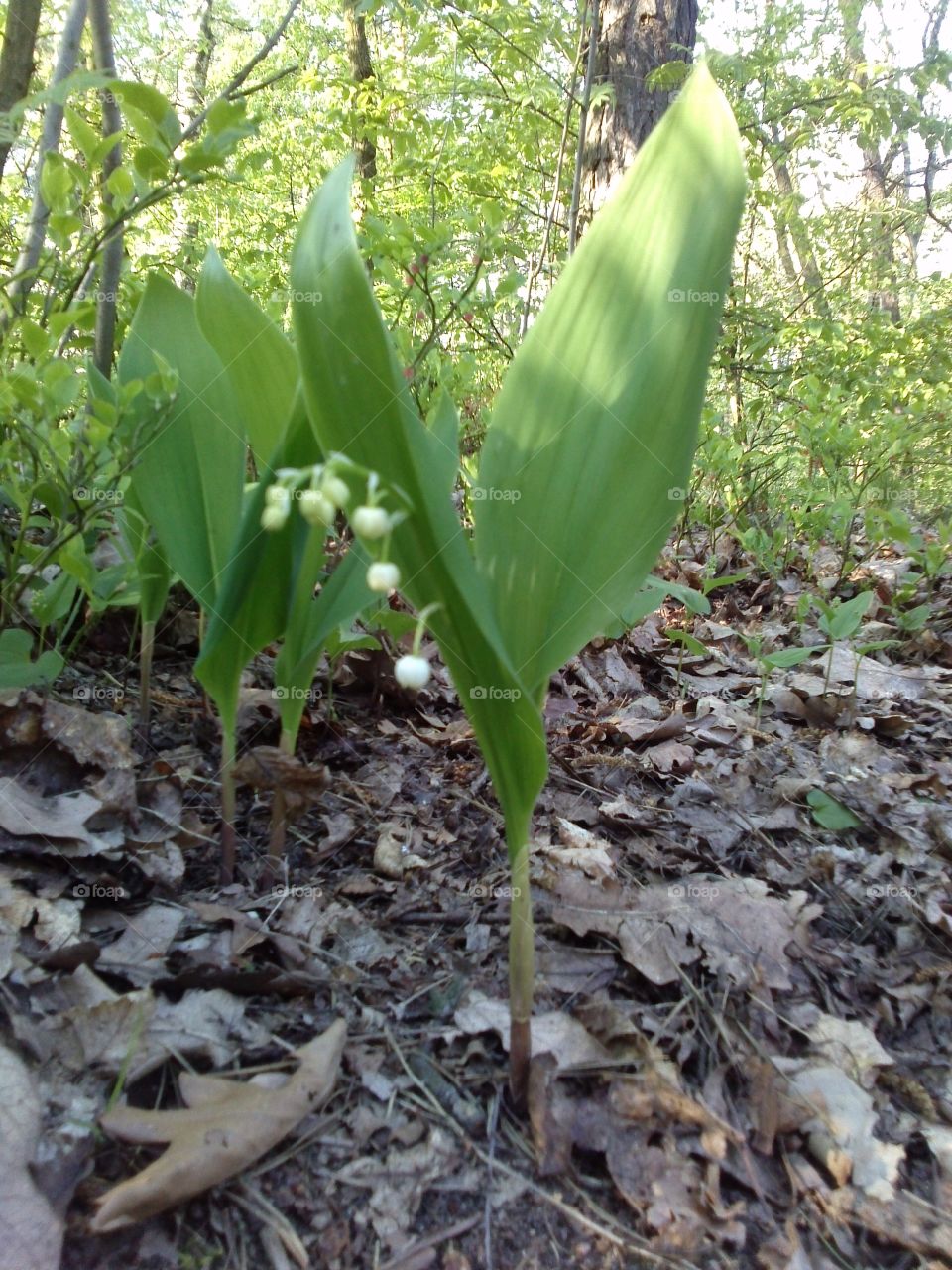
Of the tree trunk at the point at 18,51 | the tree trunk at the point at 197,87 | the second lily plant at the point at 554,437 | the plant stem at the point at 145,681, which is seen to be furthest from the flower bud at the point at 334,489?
the tree trunk at the point at 18,51

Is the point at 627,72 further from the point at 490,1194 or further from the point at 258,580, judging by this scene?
the point at 490,1194

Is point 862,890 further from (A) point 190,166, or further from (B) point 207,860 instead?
(A) point 190,166

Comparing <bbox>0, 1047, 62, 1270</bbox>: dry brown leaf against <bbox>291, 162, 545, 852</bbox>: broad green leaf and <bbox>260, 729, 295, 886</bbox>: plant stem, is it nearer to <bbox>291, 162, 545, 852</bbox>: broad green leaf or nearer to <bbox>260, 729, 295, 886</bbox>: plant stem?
<bbox>260, 729, 295, 886</bbox>: plant stem

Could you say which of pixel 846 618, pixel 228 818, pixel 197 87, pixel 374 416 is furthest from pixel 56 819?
pixel 197 87

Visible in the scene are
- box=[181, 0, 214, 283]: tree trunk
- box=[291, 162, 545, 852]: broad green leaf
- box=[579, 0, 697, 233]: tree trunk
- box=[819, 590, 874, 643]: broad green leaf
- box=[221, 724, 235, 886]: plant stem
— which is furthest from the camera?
box=[579, 0, 697, 233]: tree trunk

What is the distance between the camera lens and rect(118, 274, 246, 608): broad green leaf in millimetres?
1151

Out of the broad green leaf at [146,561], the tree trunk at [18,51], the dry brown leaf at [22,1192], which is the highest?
the tree trunk at [18,51]

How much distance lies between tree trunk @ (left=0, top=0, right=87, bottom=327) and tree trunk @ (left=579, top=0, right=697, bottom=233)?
2096mm

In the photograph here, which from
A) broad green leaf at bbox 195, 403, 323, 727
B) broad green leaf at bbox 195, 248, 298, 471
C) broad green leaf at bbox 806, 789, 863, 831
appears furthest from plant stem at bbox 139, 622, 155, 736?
broad green leaf at bbox 806, 789, 863, 831

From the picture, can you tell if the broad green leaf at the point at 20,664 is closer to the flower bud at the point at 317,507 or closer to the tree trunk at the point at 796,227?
the flower bud at the point at 317,507

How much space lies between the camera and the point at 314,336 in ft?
Answer: 2.30

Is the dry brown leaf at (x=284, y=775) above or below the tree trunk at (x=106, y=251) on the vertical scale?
below

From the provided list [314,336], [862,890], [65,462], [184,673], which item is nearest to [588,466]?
[314,336]

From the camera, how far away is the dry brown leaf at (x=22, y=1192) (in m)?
0.69
